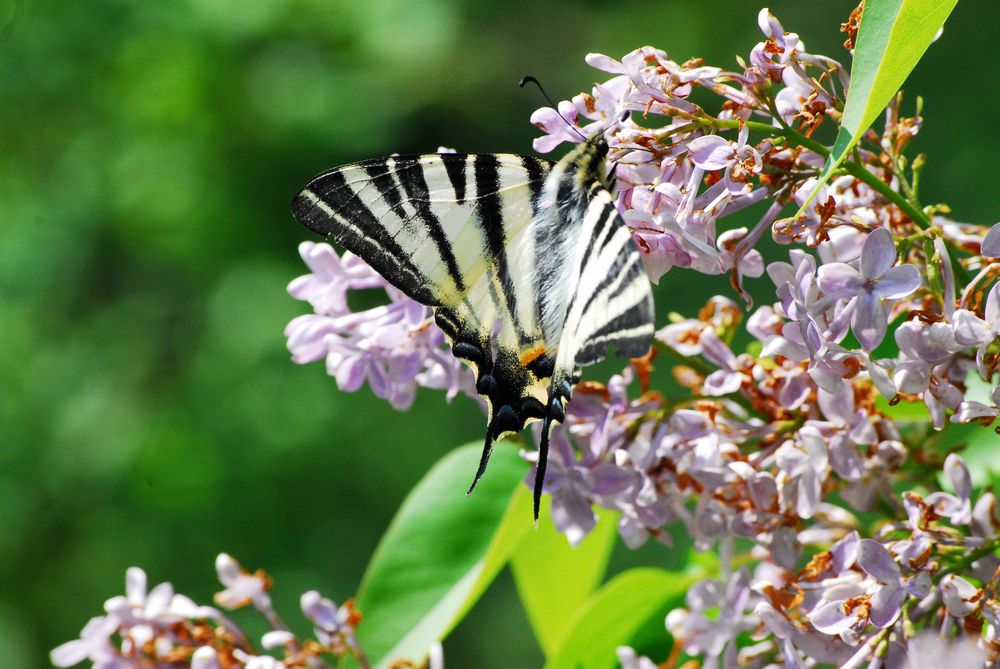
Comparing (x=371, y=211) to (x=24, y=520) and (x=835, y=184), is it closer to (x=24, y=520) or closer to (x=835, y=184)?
(x=835, y=184)

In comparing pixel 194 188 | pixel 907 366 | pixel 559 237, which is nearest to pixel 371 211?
pixel 559 237

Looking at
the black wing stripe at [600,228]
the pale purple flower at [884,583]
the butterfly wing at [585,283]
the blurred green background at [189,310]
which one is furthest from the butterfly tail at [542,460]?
the blurred green background at [189,310]

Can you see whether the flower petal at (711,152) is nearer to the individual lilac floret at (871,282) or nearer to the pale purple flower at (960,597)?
the individual lilac floret at (871,282)

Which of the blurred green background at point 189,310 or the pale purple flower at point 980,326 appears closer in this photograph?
the pale purple flower at point 980,326

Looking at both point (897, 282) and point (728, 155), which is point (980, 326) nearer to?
point (897, 282)

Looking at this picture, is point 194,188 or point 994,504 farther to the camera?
point 194,188

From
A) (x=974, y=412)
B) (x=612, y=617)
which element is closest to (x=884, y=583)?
(x=974, y=412)
